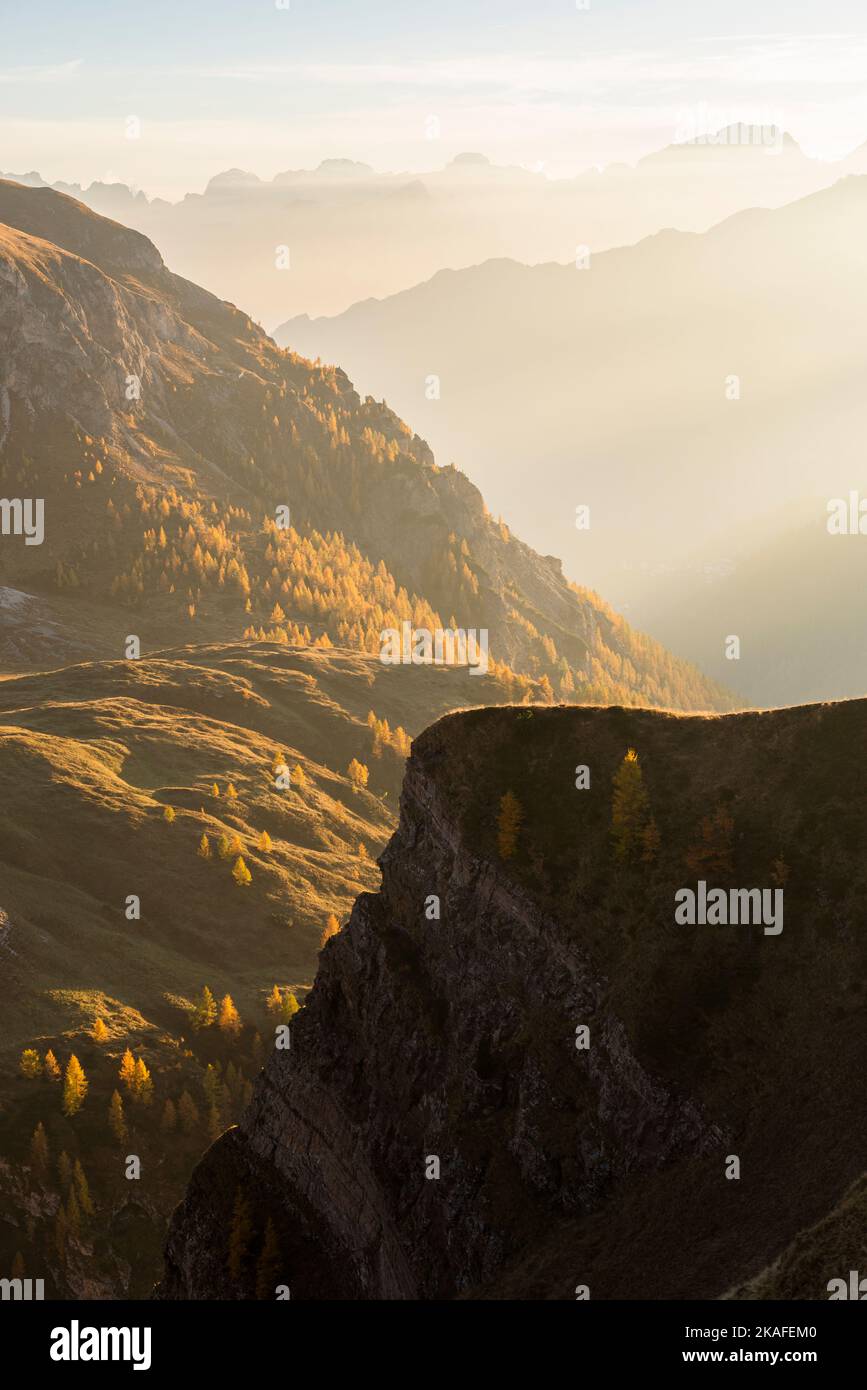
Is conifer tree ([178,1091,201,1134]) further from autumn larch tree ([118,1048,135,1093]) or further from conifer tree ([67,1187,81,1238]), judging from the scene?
conifer tree ([67,1187,81,1238])

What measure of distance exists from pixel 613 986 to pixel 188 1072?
346 ft

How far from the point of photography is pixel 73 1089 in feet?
495

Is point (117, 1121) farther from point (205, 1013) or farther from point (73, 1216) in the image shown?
point (205, 1013)

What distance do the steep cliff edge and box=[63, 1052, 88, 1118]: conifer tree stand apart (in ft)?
191

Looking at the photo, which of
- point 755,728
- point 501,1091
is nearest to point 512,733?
point 755,728

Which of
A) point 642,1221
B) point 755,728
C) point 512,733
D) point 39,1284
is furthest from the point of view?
point 39,1284

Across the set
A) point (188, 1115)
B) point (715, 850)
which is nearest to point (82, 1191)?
point (188, 1115)

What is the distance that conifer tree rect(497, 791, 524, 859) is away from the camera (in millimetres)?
82062

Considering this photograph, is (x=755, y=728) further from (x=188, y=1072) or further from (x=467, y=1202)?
(x=188, y=1072)

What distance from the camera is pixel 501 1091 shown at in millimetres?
77875

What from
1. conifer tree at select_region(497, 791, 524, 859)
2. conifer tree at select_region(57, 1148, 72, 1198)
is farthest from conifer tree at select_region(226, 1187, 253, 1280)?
conifer tree at select_region(57, 1148, 72, 1198)
